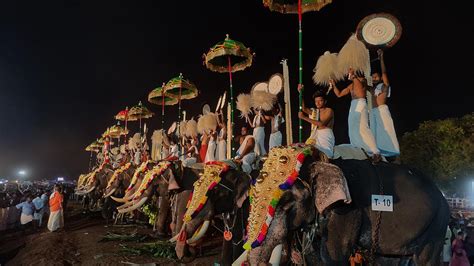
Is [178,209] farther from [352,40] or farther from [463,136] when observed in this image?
[463,136]

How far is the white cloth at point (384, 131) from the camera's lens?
→ 268 inches

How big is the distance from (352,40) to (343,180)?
11.2 ft

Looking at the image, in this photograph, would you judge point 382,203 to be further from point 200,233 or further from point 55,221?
point 55,221

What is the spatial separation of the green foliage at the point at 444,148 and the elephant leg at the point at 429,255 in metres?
23.2

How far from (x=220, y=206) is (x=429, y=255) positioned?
426cm

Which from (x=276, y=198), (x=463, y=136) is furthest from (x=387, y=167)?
(x=463, y=136)

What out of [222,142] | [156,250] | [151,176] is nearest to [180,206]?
[156,250]

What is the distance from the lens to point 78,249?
11.0 m

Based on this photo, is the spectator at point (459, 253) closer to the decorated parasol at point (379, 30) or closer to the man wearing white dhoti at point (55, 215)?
the decorated parasol at point (379, 30)

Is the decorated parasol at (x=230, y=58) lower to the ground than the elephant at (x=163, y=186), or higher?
higher

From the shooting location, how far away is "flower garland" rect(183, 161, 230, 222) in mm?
7657

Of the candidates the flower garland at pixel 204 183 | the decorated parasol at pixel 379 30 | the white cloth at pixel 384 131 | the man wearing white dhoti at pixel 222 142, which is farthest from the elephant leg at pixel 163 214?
the decorated parasol at pixel 379 30

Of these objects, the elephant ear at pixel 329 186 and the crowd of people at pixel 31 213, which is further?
the crowd of people at pixel 31 213

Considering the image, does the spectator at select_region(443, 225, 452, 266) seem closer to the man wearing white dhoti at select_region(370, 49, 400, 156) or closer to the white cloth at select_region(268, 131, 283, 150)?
the man wearing white dhoti at select_region(370, 49, 400, 156)
